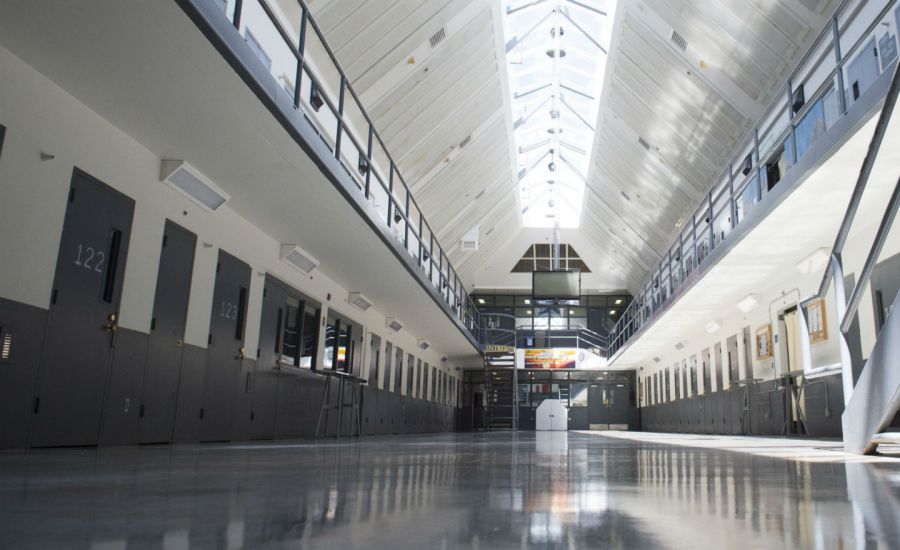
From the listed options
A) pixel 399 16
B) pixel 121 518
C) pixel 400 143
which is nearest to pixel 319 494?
pixel 121 518

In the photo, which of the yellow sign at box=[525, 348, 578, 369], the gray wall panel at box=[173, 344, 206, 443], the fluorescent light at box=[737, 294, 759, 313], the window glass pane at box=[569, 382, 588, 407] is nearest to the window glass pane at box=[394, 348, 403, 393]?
the fluorescent light at box=[737, 294, 759, 313]

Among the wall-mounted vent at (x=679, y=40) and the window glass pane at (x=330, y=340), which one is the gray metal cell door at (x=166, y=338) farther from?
the wall-mounted vent at (x=679, y=40)

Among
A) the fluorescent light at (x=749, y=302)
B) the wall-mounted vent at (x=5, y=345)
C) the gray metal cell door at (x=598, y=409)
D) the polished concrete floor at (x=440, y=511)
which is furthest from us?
the gray metal cell door at (x=598, y=409)

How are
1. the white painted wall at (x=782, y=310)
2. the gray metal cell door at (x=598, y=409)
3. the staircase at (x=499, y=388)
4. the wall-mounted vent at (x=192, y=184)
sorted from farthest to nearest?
the gray metal cell door at (x=598, y=409) < the staircase at (x=499, y=388) < the white painted wall at (x=782, y=310) < the wall-mounted vent at (x=192, y=184)

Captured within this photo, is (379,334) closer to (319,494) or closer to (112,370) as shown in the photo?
(112,370)

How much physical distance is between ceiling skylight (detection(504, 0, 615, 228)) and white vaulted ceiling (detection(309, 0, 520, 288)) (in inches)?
29.6

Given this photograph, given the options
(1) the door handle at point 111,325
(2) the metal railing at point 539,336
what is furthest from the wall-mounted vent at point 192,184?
(2) the metal railing at point 539,336

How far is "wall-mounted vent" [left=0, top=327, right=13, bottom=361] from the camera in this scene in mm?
4582

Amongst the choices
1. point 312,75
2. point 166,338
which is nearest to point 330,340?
point 166,338

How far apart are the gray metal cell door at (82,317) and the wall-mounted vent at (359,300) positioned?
697 centimetres

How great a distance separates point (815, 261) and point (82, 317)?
31.3 feet

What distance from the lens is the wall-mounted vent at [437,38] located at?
11.0 meters

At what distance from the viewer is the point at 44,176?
5012mm

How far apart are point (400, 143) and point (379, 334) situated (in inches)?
191
